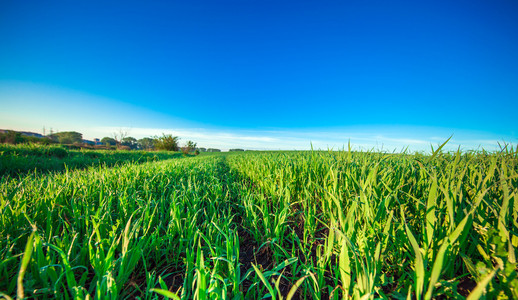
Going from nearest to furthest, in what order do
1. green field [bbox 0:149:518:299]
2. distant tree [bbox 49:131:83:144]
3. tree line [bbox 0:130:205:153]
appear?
green field [bbox 0:149:518:299] < tree line [bbox 0:130:205:153] < distant tree [bbox 49:131:83:144]

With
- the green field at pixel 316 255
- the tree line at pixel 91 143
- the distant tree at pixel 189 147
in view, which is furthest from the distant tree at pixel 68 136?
the green field at pixel 316 255

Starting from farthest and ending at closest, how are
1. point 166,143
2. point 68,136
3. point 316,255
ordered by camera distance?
1. point 68,136
2. point 166,143
3. point 316,255

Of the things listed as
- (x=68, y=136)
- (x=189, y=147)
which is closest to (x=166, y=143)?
(x=189, y=147)

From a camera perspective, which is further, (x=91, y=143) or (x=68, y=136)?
(x=68, y=136)

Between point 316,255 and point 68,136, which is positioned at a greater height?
point 68,136

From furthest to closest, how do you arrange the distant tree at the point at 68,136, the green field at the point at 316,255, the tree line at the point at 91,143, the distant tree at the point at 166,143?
the distant tree at the point at 68,136
the distant tree at the point at 166,143
the tree line at the point at 91,143
the green field at the point at 316,255

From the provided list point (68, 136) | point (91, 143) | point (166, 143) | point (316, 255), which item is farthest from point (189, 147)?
point (68, 136)

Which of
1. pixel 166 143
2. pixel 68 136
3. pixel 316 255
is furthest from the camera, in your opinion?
pixel 68 136

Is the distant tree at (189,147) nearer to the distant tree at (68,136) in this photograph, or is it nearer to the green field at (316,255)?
the green field at (316,255)

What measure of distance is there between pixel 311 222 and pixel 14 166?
9456 mm

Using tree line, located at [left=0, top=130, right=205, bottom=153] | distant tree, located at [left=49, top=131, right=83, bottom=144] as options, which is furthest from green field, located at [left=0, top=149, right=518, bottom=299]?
distant tree, located at [left=49, top=131, right=83, bottom=144]

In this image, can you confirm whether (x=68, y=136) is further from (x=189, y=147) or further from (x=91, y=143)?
(x=189, y=147)

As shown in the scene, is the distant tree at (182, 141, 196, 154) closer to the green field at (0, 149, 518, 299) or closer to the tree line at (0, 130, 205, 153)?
the tree line at (0, 130, 205, 153)

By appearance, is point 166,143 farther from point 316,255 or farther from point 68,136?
point 68,136
